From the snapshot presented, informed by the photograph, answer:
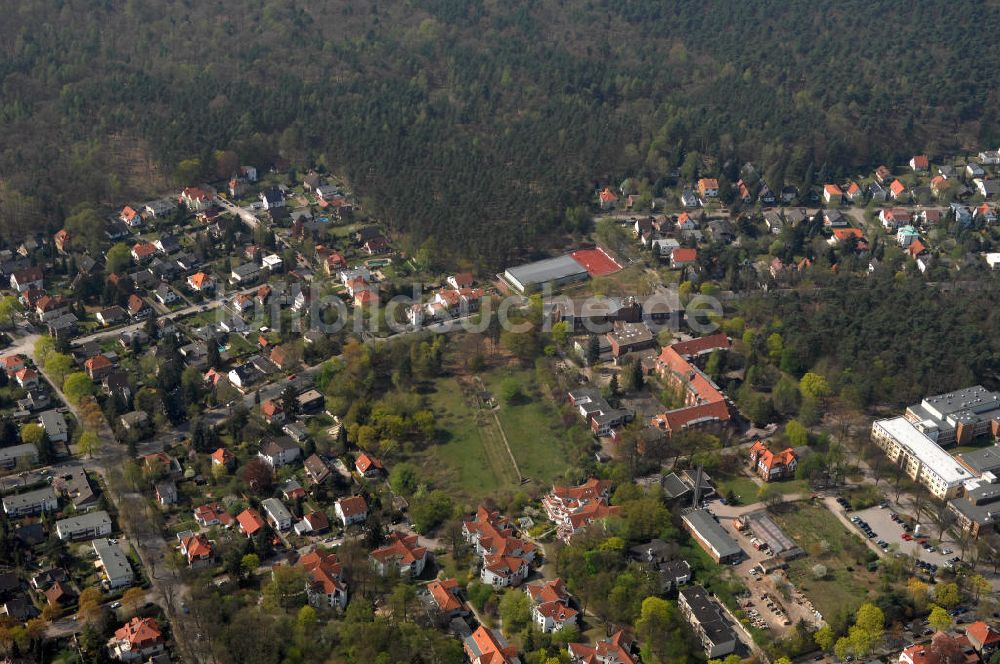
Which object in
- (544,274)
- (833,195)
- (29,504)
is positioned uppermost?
(833,195)

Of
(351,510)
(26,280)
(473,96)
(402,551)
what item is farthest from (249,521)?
(473,96)

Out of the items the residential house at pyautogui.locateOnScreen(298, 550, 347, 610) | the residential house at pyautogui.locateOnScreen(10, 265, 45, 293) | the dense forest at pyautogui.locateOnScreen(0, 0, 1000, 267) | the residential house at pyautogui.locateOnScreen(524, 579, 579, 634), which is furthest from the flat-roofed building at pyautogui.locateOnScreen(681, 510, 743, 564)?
the residential house at pyautogui.locateOnScreen(10, 265, 45, 293)

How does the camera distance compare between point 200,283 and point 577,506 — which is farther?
point 200,283

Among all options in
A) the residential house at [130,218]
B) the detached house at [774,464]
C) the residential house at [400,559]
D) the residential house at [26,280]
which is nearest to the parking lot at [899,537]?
the detached house at [774,464]

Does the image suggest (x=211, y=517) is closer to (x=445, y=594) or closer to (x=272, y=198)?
(x=445, y=594)

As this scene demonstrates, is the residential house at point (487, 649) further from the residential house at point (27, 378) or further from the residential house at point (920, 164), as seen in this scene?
the residential house at point (920, 164)

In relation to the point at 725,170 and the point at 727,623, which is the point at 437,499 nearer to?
the point at 727,623
